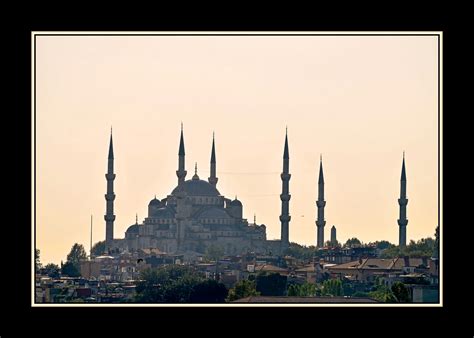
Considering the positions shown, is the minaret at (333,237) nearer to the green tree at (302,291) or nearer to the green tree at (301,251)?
the green tree at (301,251)

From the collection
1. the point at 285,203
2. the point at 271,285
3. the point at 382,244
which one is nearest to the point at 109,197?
the point at 285,203

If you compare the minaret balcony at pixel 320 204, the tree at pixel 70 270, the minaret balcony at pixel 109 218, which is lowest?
the tree at pixel 70 270

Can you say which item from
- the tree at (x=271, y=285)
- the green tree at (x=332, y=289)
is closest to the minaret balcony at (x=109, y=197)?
the tree at (x=271, y=285)

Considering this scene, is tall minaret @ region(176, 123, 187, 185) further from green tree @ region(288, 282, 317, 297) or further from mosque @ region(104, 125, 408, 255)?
green tree @ region(288, 282, 317, 297)

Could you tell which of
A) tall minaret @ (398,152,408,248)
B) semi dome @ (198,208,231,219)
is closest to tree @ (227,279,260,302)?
tall minaret @ (398,152,408,248)
